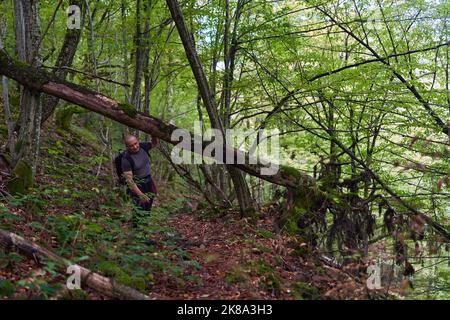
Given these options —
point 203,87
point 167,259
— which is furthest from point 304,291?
point 203,87

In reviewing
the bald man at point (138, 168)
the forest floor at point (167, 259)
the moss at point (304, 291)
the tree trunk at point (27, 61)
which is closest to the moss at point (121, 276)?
the forest floor at point (167, 259)

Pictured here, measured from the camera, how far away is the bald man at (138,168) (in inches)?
270

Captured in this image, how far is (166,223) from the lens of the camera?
26.2ft

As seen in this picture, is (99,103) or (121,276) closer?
(121,276)

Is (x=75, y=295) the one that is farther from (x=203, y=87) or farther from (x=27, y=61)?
(x=27, y=61)

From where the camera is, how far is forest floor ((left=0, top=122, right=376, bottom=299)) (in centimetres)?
400

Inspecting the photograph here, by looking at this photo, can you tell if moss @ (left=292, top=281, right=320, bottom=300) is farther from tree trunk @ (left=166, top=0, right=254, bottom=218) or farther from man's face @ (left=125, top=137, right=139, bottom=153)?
man's face @ (left=125, top=137, right=139, bottom=153)

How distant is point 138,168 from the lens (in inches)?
281

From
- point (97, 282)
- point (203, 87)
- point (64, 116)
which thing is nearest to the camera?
point (97, 282)

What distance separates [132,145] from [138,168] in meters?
0.45

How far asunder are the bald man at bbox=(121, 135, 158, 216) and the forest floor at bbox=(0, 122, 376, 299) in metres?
0.41
